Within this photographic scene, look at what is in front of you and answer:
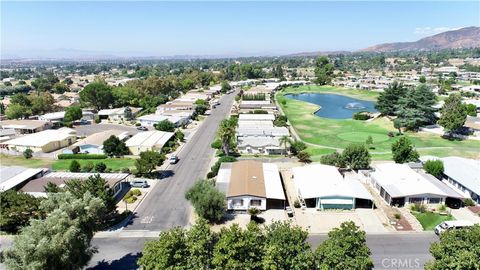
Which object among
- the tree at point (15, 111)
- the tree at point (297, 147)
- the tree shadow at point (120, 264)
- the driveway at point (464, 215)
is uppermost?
the tree at point (15, 111)

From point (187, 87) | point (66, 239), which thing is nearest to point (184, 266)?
point (66, 239)

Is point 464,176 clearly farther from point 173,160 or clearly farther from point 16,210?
point 16,210

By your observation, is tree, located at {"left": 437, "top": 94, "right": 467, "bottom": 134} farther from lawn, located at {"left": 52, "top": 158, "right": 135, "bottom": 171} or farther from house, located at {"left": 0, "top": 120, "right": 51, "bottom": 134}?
house, located at {"left": 0, "top": 120, "right": 51, "bottom": 134}

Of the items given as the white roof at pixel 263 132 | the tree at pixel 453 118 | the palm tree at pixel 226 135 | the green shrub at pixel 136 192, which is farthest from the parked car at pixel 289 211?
the tree at pixel 453 118

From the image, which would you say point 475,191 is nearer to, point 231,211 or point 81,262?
point 231,211

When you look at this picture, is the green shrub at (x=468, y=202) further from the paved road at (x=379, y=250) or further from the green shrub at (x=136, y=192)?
the green shrub at (x=136, y=192)

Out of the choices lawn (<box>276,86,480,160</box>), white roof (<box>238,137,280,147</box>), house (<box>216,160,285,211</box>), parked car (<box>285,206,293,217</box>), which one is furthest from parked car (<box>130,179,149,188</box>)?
lawn (<box>276,86,480,160</box>)
